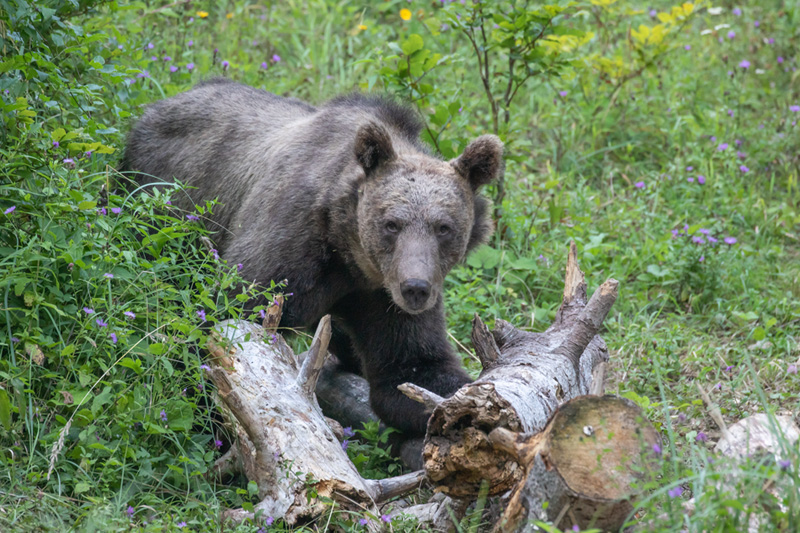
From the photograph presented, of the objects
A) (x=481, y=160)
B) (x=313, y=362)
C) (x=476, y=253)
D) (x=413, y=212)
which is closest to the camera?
(x=313, y=362)

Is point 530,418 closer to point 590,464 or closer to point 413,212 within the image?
point 590,464

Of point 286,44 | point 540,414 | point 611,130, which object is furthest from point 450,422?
point 286,44

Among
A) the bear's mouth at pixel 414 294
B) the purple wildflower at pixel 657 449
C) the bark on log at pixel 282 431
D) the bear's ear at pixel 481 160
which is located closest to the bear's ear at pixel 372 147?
the bear's ear at pixel 481 160

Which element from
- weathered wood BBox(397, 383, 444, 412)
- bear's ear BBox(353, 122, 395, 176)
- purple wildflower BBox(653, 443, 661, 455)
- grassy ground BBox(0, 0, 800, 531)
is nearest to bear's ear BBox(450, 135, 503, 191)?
bear's ear BBox(353, 122, 395, 176)

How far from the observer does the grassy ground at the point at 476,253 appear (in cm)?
354

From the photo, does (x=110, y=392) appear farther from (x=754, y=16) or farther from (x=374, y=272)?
(x=754, y=16)

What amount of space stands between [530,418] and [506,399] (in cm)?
16

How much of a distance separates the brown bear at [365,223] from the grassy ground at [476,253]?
395mm

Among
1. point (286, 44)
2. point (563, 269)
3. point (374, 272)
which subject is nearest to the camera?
point (374, 272)

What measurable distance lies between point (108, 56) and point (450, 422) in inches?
141

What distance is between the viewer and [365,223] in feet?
15.0

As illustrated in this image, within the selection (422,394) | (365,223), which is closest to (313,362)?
(422,394)

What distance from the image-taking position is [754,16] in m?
9.41

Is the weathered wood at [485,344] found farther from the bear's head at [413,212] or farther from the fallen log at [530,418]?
the bear's head at [413,212]
